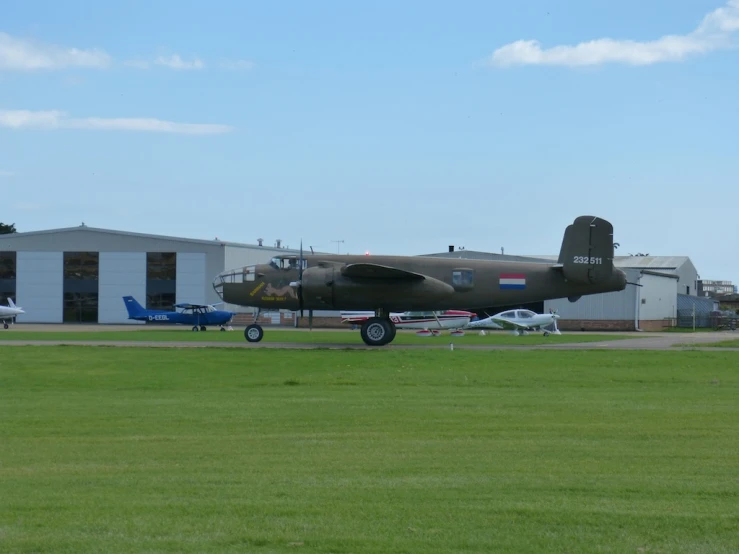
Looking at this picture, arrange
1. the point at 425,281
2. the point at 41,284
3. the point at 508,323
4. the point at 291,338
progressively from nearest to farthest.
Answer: the point at 425,281, the point at 291,338, the point at 508,323, the point at 41,284

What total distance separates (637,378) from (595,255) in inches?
541

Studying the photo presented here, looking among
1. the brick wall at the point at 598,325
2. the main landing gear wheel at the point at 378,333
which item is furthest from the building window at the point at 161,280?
the main landing gear wheel at the point at 378,333

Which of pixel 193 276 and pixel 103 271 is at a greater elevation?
pixel 103 271

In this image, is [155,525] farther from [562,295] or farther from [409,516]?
[562,295]

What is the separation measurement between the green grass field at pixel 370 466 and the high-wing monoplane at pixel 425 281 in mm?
14024

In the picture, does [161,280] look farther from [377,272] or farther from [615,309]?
[377,272]

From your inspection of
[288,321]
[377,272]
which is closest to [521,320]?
[377,272]

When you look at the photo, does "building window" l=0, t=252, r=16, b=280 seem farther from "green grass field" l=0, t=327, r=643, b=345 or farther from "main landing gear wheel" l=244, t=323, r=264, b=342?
"main landing gear wheel" l=244, t=323, r=264, b=342

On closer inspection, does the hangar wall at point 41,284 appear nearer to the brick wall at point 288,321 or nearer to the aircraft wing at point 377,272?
the brick wall at point 288,321

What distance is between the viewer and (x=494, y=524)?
24.4ft

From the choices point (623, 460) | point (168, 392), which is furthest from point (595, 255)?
point (623, 460)

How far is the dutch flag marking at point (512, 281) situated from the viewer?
115 feet

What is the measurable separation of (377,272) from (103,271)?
167ft

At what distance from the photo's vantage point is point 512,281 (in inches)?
1384
